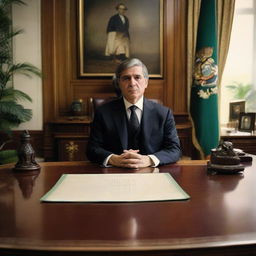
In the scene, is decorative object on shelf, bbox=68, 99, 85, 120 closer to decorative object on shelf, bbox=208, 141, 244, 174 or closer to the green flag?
the green flag

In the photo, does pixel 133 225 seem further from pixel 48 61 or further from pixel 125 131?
pixel 48 61

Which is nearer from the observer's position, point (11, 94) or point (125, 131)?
point (125, 131)

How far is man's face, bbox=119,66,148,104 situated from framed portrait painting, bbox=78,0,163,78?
2399mm

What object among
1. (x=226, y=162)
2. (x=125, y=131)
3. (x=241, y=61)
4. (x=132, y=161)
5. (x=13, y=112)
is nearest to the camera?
(x=226, y=162)

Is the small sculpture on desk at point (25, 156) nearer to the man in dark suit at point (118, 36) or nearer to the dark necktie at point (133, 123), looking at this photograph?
the dark necktie at point (133, 123)

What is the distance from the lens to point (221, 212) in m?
0.96

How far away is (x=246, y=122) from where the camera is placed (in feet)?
13.7

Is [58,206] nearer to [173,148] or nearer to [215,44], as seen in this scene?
[173,148]

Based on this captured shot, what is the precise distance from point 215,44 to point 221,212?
126 inches

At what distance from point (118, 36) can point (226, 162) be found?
11.0 ft

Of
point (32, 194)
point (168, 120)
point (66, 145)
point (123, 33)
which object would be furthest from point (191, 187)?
point (123, 33)

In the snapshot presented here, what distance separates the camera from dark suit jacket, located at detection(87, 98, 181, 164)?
2064 millimetres

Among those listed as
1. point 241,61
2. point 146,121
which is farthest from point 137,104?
point 241,61

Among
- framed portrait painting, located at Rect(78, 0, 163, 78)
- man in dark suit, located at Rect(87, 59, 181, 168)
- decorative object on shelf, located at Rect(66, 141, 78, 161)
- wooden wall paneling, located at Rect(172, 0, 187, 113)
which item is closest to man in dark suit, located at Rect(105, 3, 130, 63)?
framed portrait painting, located at Rect(78, 0, 163, 78)
